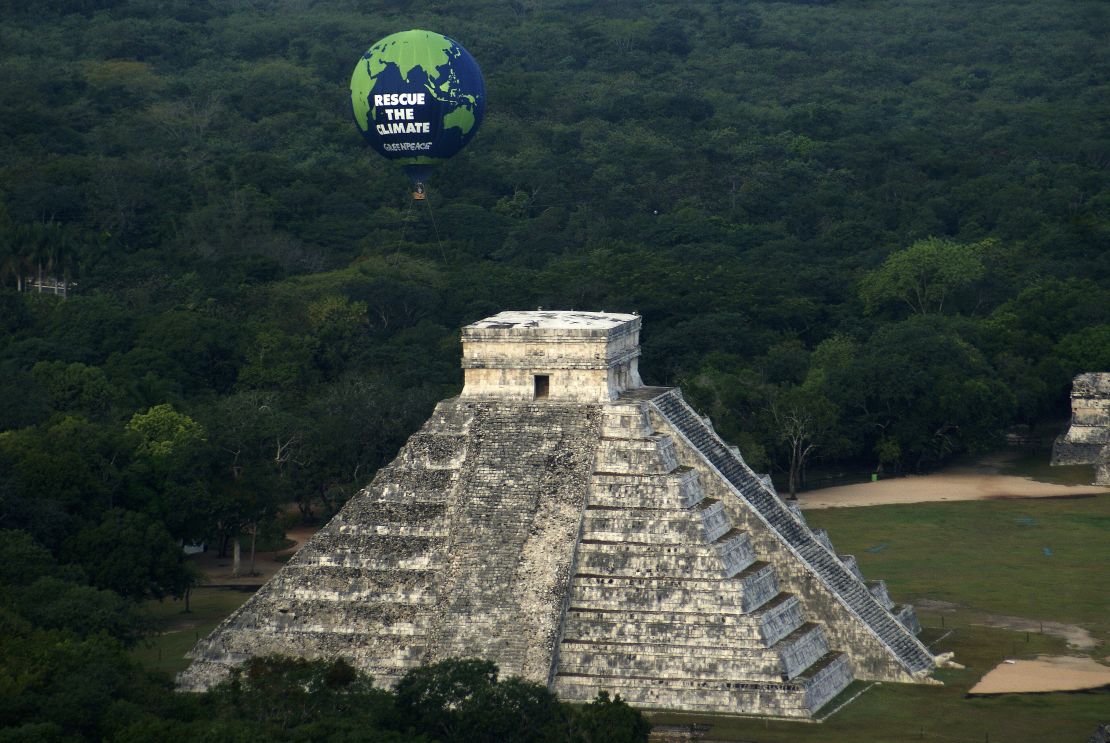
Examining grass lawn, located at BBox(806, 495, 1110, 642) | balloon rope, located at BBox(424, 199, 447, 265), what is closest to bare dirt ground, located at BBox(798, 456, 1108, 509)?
grass lawn, located at BBox(806, 495, 1110, 642)

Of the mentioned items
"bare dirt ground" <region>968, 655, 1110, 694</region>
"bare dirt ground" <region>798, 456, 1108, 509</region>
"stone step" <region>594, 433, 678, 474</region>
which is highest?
"stone step" <region>594, 433, 678, 474</region>

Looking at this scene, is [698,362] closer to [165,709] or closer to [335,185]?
[335,185]

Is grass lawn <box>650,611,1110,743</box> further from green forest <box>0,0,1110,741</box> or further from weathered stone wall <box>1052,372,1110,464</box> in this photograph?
weathered stone wall <box>1052,372,1110,464</box>

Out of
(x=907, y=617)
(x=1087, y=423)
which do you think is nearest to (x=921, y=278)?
(x=1087, y=423)

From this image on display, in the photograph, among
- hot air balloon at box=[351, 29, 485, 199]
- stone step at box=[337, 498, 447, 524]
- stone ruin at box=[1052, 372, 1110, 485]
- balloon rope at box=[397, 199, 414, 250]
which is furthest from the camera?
balloon rope at box=[397, 199, 414, 250]

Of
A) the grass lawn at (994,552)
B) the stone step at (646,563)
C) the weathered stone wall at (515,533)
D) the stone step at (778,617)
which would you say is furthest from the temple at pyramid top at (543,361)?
the grass lawn at (994,552)

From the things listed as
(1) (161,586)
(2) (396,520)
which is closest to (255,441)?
(1) (161,586)

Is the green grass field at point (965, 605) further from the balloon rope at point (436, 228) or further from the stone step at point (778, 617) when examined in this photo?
the balloon rope at point (436, 228)
